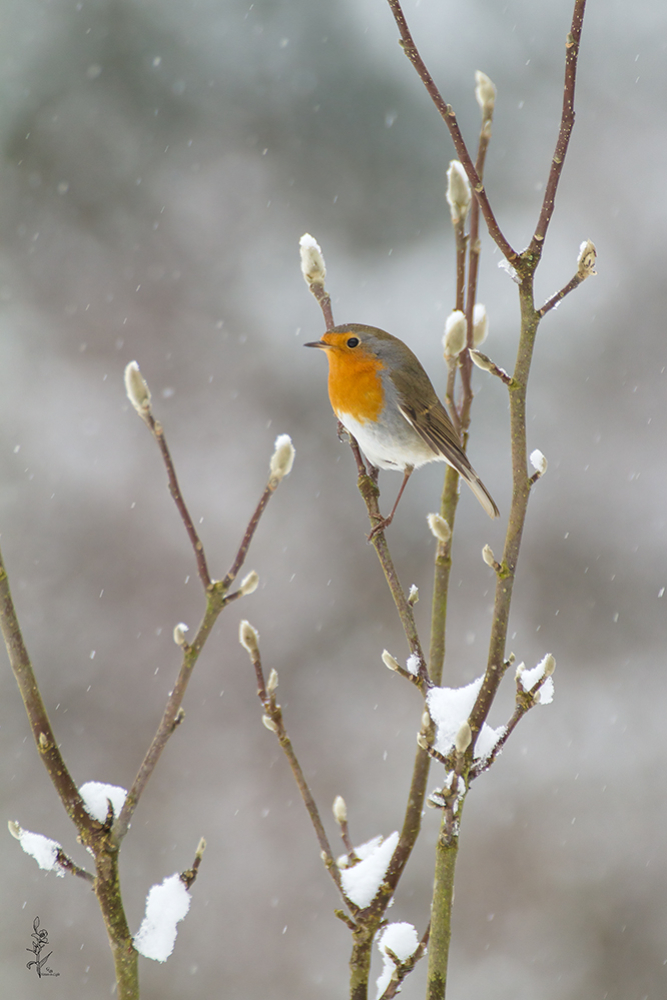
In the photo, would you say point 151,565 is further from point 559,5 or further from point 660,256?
point 559,5

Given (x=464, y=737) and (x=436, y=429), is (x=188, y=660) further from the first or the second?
(x=436, y=429)

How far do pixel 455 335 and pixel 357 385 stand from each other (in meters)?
0.43

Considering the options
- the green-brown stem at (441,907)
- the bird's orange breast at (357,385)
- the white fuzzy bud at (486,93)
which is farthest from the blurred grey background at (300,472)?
the green-brown stem at (441,907)

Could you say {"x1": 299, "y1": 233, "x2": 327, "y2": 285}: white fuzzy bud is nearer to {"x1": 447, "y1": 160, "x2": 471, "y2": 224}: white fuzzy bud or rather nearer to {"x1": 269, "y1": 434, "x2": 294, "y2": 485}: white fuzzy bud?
{"x1": 447, "y1": 160, "x2": 471, "y2": 224}: white fuzzy bud

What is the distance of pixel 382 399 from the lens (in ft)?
3.98

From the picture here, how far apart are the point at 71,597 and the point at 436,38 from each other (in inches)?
113

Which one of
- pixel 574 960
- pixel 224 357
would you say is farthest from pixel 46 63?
pixel 574 960

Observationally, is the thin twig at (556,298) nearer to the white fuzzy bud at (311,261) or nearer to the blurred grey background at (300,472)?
the white fuzzy bud at (311,261)

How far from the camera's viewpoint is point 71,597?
10.2 ft

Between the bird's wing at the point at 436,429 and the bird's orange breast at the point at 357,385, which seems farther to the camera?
the bird's orange breast at the point at 357,385

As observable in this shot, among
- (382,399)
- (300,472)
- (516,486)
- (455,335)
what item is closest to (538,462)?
(516,486)

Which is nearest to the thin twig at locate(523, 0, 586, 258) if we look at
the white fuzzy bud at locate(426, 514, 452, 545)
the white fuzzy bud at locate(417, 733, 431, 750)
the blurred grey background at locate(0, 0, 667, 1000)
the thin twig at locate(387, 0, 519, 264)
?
the thin twig at locate(387, 0, 519, 264)

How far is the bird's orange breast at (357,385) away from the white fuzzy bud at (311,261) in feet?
1.22

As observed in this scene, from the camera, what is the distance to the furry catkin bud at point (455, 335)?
0.80 metres
